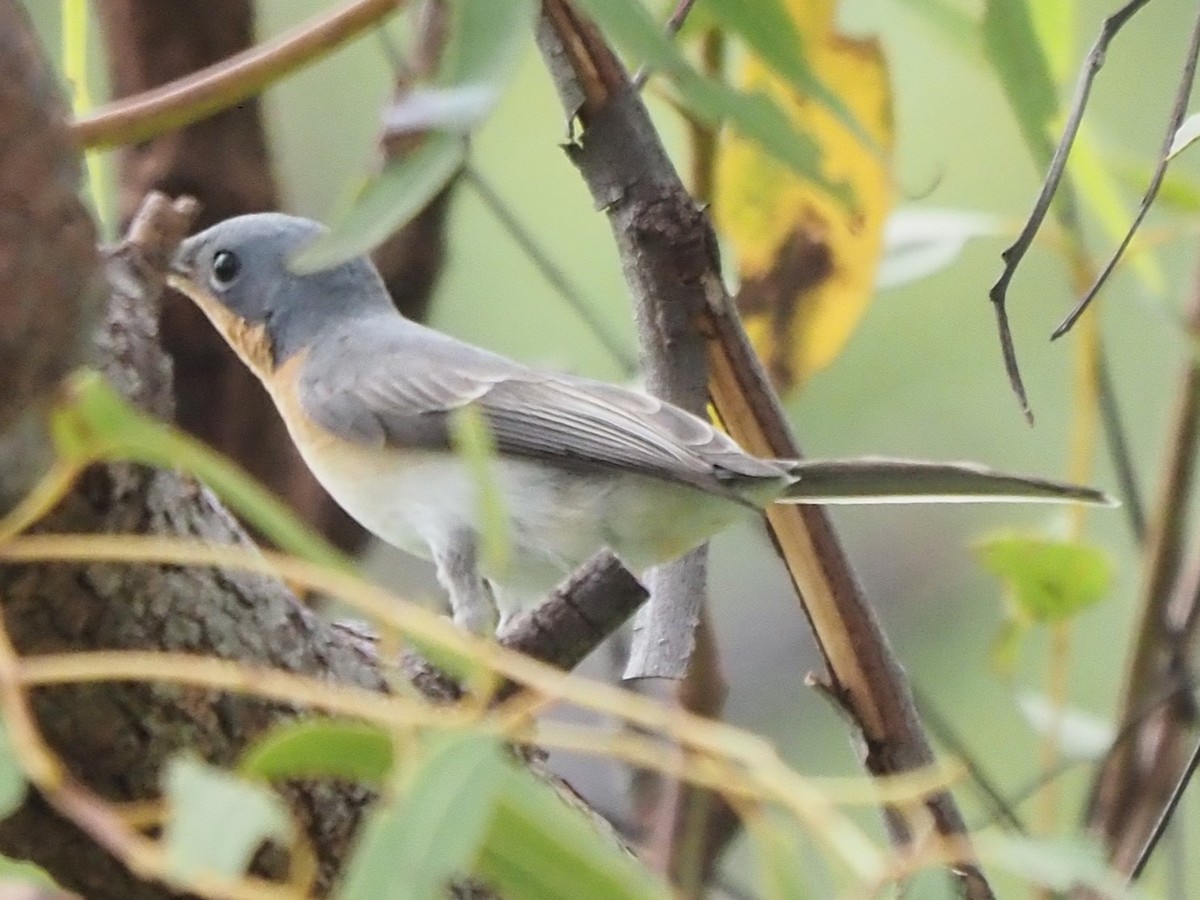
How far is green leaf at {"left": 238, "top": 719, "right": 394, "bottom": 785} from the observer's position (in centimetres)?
31

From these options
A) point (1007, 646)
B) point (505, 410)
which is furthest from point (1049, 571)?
point (505, 410)

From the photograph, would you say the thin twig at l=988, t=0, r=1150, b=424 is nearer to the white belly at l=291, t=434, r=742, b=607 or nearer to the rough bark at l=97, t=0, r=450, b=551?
the white belly at l=291, t=434, r=742, b=607

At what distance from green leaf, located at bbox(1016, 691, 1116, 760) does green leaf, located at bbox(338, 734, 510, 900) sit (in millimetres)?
807

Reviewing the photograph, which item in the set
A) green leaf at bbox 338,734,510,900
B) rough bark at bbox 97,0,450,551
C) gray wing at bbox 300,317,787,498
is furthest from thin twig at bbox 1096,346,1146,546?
green leaf at bbox 338,734,510,900

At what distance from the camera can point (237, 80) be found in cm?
45

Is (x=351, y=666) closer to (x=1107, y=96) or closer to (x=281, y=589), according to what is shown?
(x=281, y=589)

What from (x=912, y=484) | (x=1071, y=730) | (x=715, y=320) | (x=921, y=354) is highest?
(x=715, y=320)

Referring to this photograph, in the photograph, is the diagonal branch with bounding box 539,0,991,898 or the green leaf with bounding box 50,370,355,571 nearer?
the green leaf with bounding box 50,370,355,571

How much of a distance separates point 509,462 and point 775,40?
0.50m

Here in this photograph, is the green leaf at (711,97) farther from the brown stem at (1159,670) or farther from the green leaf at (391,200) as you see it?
the brown stem at (1159,670)

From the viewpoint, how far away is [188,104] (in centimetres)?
46

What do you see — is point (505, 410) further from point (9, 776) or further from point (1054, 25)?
point (9, 776)

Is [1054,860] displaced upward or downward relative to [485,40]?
downward

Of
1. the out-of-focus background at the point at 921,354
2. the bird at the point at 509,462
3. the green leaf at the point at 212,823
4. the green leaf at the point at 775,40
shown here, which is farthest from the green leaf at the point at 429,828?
the out-of-focus background at the point at 921,354
